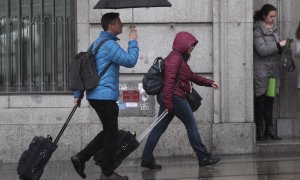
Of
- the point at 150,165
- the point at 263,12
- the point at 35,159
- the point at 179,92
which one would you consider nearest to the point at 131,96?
the point at 150,165

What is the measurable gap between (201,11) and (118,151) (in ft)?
9.44

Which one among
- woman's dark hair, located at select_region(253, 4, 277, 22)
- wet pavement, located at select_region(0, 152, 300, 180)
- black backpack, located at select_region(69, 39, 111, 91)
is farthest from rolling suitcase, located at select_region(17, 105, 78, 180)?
woman's dark hair, located at select_region(253, 4, 277, 22)

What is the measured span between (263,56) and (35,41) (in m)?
3.20

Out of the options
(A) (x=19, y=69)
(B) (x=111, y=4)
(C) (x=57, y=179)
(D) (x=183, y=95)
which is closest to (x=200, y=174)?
(D) (x=183, y=95)

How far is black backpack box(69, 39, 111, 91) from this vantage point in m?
8.52

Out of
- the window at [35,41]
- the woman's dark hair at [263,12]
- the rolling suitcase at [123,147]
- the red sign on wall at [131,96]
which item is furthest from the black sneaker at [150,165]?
the woman's dark hair at [263,12]

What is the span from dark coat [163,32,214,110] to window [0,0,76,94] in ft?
7.16

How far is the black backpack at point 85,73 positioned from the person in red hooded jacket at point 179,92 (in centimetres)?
99

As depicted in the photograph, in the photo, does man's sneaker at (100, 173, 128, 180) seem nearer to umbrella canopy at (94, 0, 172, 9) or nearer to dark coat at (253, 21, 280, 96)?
umbrella canopy at (94, 0, 172, 9)

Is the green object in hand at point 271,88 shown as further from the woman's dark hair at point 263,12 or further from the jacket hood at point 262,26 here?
the woman's dark hair at point 263,12

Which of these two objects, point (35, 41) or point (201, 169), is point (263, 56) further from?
point (35, 41)

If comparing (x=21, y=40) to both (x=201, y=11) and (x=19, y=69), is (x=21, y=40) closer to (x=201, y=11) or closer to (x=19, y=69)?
(x=19, y=69)

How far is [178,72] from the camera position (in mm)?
9414

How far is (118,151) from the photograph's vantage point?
8898 mm
